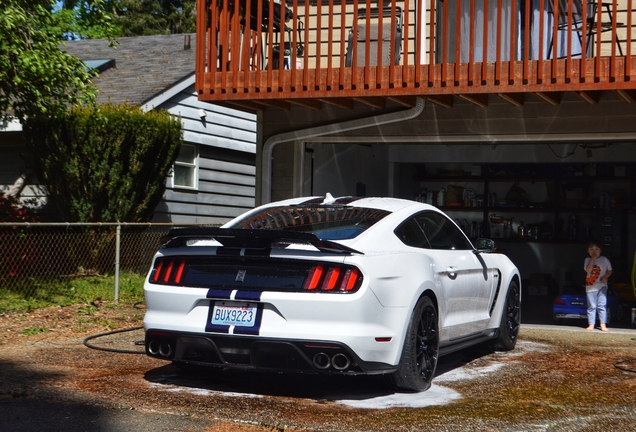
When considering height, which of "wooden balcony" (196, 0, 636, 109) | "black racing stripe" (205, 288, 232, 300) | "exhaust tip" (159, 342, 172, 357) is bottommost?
"exhaust tip" (159, 342, 172, 357)

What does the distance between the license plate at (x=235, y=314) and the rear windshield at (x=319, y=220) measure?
841 millimetres

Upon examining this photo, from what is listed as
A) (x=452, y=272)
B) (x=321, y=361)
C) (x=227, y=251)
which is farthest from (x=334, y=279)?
(x=452, y=272)

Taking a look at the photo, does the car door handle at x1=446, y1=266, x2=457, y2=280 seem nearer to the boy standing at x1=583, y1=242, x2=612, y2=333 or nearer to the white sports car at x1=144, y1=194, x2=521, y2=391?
the white sports car at x1=144, y1=194, x2=521, y2=391

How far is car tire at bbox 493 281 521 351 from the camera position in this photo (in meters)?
8.77

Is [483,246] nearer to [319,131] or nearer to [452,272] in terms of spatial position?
[452,272]

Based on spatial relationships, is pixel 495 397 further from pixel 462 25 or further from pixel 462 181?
pixel 462 181

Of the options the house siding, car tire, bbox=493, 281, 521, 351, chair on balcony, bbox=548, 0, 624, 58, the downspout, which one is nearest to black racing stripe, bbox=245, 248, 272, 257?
car tire, bbox=493, 281, 521, 351

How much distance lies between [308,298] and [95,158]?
391 inches

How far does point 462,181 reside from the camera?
17781mm

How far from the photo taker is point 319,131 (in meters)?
12.3

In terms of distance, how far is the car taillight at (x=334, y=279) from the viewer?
5980 millimetres

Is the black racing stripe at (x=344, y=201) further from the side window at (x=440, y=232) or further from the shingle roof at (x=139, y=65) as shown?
the shingle roof at (x=139, y=65)

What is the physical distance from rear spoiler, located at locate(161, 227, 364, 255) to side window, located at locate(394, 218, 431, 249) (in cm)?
87

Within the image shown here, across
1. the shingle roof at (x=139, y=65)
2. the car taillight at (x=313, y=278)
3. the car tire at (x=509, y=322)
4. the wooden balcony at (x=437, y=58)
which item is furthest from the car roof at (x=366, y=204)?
the shingle roof at (x=139, y=65)
